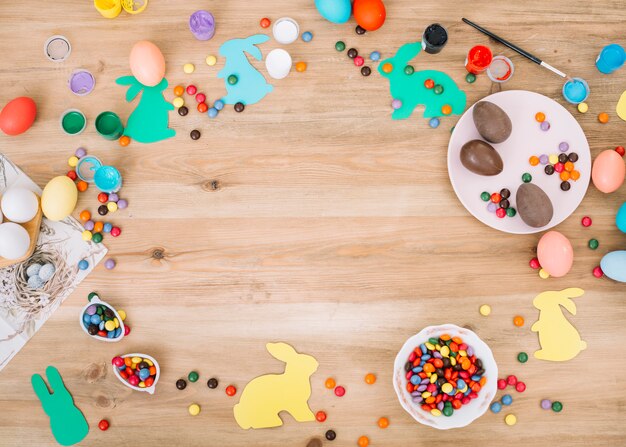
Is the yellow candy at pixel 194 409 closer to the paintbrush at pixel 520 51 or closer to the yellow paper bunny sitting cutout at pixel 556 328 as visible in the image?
the yellow paper bunny sitting cutout at pixel 556 328

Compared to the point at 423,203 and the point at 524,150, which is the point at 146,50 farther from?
the point at 524,150

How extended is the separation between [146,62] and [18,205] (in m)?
0.38

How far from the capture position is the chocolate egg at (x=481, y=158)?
3.34 feet

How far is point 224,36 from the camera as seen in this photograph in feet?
3.75

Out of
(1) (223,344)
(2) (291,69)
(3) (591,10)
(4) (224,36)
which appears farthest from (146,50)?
(3) (591,10)

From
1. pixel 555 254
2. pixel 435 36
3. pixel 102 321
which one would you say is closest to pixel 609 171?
pixel 555 254

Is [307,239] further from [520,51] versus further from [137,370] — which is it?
[520,51]

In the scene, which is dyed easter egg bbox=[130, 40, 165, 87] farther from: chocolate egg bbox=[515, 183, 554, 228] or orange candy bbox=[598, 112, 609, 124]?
orange candy bbox=[598, 112, 609, 124]

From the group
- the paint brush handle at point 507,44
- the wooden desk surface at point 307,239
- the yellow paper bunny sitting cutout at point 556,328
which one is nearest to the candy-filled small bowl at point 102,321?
the wooden desk surface at point 307,239

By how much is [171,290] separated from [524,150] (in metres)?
0.79

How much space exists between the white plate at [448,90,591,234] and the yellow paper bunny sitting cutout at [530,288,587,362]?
15 centimetres

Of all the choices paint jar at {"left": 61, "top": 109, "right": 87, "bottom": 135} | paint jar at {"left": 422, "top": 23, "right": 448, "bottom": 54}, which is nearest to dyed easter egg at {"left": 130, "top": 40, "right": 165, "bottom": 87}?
paint jar at {"left": 61, "top": 109, "right": 87, "bottom": 135}

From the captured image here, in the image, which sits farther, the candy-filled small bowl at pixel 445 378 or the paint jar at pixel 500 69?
the paint jar at pixel 500 69

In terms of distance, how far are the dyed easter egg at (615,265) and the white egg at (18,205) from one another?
1147 millimetres
